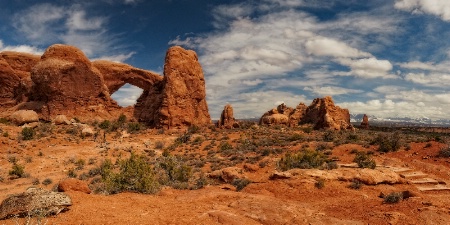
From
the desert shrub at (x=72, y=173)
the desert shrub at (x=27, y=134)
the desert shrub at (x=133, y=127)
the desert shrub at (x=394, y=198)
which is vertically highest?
the desert shrub at (x=133, y=127)

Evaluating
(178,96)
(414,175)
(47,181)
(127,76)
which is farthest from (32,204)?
(127,76)

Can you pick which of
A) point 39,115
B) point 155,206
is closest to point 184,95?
point 39,115

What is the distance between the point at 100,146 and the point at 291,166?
18118 mm

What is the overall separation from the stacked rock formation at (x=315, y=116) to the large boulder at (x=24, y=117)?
119ft

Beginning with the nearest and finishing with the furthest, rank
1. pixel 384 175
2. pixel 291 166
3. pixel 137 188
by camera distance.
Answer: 1. pixel 137 188
2. pixel 384 175
3. pixel 291 166

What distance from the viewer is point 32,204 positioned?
7.27 m

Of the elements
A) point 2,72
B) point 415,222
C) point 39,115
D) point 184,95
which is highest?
point 2,72

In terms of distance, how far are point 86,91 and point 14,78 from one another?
15126 mm

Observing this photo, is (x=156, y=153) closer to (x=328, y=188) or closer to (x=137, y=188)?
(x=137, y=188)

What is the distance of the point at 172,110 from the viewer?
1515 inches

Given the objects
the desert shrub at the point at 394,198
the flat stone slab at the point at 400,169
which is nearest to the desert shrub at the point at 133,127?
the flat stone slab at the point at 400,169

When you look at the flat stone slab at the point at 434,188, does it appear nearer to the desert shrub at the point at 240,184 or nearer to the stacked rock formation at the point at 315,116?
the desert shrub at the point at 240,184

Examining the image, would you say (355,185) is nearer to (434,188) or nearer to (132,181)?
(434,188)

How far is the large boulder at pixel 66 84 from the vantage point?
37156 mm
